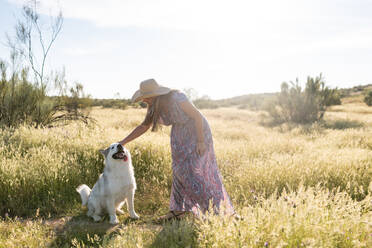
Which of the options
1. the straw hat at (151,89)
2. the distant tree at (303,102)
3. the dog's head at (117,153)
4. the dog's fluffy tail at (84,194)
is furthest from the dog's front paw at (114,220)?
the distant tree at (303,102)

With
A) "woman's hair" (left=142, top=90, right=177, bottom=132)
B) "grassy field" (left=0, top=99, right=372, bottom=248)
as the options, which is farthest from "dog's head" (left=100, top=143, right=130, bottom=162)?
"grassy field" (left=0, top=99, right=372, bottom=248)

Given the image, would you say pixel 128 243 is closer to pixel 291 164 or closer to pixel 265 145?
pixel 291 164

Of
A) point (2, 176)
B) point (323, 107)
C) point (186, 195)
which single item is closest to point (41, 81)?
point (2, 176)

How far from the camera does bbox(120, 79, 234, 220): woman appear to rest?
3232mm

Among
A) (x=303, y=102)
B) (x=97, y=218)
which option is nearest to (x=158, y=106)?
(x=97, y=218)

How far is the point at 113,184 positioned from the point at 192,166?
0.99m

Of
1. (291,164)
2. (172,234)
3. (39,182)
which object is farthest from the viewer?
(291,164)

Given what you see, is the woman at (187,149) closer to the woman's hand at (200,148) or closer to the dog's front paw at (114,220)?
the woman's hand at (200,148)

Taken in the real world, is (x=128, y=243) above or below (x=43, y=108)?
below

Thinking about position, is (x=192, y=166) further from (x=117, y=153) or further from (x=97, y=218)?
(x=97, y=218)

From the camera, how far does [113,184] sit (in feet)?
11.1

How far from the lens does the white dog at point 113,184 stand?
3.34 meters

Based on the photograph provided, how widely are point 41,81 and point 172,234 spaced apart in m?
7.14

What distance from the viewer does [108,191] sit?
342 centimetres
